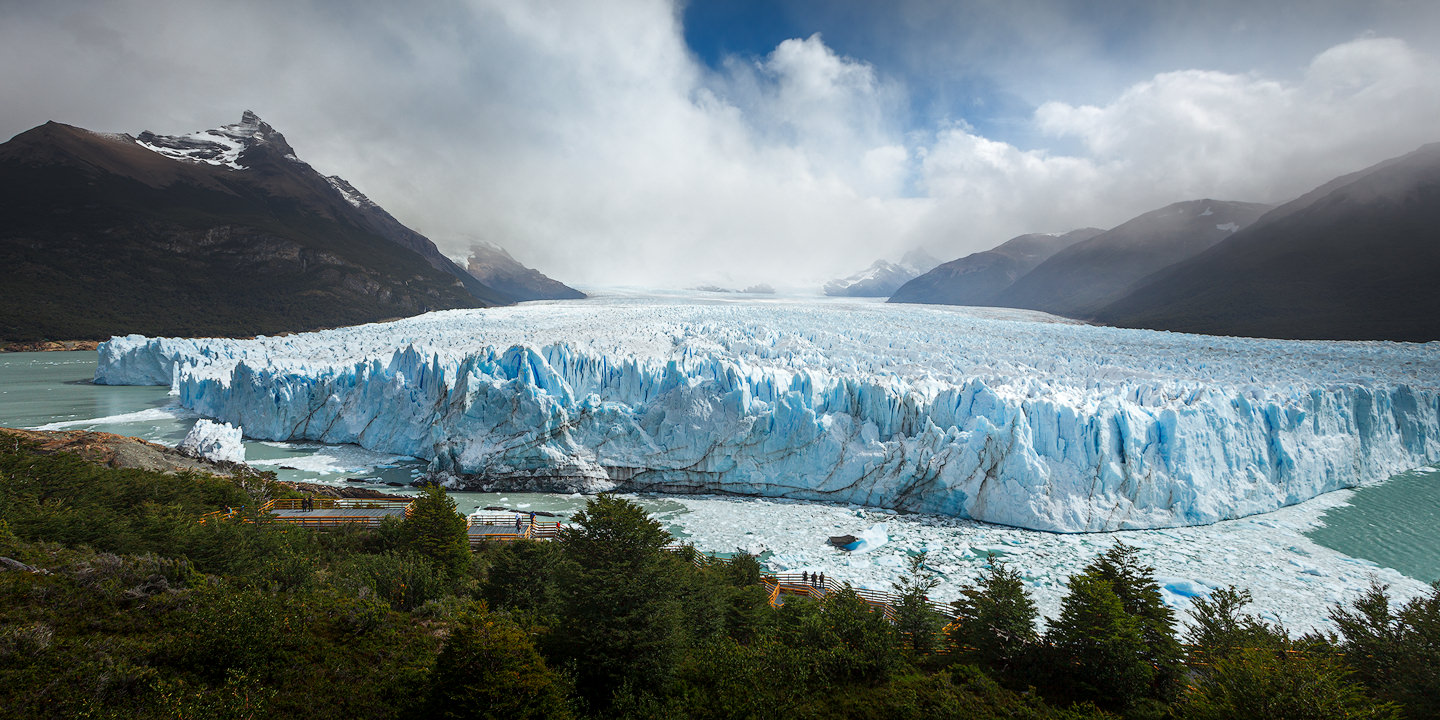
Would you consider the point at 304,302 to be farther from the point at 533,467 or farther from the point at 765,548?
the point at 765,548

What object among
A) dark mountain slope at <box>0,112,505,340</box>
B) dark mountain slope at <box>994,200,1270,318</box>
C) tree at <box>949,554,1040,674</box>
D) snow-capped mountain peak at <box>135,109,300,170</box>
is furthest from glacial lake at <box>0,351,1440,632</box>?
snow-capped mountain peak at <box>135,109,300,170</box>

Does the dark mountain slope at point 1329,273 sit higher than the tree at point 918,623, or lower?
higher

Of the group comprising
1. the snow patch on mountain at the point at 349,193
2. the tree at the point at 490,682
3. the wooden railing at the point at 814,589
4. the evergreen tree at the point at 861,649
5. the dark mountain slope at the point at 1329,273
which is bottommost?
the wooden railing at the point at 814,589

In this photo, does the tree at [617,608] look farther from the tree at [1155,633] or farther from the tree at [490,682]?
the tree at [1155,633]

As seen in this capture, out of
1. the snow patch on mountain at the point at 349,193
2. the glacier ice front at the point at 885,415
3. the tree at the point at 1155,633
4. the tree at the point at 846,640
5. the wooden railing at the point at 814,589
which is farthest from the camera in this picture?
the snow patch on mountain at the point at 349,193

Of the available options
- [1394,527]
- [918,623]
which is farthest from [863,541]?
[1394,527]

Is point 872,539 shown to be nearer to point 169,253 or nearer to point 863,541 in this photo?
point 863,541

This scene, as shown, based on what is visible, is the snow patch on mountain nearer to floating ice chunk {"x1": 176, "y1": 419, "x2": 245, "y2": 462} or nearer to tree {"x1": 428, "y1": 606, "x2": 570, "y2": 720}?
floating ice chunk {"x1": 176, "y1": 419, "x2": 245, "y2": 462}

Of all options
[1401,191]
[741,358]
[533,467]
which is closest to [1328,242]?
[1401,191]

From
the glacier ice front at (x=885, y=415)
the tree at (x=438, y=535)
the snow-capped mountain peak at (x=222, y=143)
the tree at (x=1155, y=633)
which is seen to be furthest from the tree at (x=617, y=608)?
the snow-capped mountain peak at (x=222, y=143)
